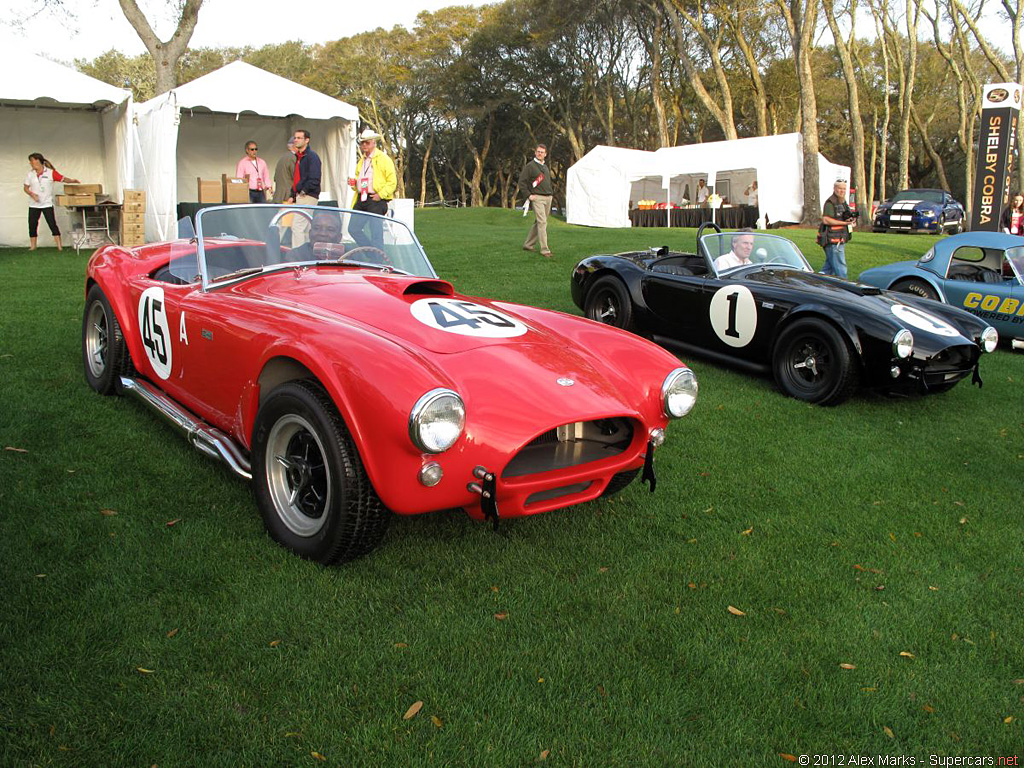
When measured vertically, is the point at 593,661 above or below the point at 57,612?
below

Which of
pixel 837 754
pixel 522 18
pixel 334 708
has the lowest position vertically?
pixel 837 754

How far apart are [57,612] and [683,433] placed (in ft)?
11.9

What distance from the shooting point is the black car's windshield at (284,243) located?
406 centimetres

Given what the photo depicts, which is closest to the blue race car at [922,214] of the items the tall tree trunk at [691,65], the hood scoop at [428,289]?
the tall tree trunk at [691,65]

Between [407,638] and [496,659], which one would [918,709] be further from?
[407,638]

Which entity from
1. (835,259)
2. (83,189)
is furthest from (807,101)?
(83,189)

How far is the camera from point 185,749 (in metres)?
2.09

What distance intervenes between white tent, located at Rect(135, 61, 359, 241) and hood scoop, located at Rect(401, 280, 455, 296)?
35.8ft

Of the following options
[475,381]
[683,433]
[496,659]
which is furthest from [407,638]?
[683,433]

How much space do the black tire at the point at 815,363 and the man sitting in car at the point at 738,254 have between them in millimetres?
1031

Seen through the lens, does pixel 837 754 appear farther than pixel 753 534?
Result: No

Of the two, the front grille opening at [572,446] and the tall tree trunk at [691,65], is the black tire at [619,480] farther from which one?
the tall tree trunk at [691,65]

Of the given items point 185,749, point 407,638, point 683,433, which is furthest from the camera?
point 683,433

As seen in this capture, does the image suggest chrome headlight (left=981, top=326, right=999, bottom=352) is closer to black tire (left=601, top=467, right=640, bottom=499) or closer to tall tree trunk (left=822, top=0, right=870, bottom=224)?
black tire (left=601, top=467, right=640, bottom=499)
